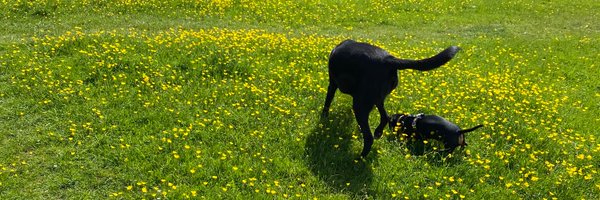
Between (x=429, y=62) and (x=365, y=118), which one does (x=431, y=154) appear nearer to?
(x=365, y=118)

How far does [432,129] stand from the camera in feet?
21.5

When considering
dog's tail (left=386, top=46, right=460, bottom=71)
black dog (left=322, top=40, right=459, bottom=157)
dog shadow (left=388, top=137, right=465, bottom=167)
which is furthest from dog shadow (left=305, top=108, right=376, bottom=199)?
dog's tail (left=386, top=46, right=460, bottom=71)

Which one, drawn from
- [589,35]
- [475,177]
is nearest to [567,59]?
[589,35]

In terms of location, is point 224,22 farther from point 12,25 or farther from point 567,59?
point 567,59

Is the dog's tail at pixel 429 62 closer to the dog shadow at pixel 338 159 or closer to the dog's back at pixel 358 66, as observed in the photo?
the dog's back at pixel 358 66

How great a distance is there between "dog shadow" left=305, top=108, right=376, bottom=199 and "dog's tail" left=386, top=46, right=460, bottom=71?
1373 mm

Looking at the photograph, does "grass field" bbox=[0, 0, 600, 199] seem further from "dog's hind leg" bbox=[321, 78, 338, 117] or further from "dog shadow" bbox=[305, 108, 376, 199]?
"dog's hind leg" bbox=[321, 78, 338, 117]

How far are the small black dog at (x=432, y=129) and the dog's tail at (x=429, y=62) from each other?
1092mm

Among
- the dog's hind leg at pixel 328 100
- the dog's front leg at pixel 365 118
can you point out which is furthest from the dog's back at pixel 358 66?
the dog's hind leg at pixel 328 100

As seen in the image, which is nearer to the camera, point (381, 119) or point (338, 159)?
point (338, 159)

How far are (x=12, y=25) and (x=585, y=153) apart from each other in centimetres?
1336

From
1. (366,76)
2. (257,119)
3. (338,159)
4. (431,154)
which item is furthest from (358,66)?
(257,119)

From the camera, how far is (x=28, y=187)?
544 cm

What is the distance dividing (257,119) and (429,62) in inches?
114
